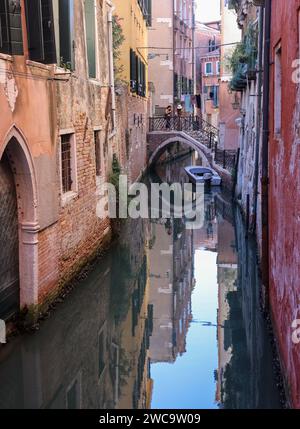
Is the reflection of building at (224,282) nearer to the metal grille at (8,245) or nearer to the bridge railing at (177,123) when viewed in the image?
the metal grille at (8,245)

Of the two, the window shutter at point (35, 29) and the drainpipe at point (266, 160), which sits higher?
the window shutter at point (35, 29)

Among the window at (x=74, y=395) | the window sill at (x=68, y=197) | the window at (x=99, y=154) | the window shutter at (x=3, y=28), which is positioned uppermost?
the window shutter at (x=3, y=28)

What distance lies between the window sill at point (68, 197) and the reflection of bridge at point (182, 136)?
15337 mm

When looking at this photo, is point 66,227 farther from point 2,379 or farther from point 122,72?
point 122,72

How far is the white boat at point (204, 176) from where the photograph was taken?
74.0 ft

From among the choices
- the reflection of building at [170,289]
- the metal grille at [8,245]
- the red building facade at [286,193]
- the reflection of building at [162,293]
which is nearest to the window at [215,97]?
the reflection of building at [170,289]

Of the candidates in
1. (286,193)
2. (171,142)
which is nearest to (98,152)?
(286,193)

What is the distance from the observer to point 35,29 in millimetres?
6898

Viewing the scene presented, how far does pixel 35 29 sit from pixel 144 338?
4113mm

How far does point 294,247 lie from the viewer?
496 centimetres

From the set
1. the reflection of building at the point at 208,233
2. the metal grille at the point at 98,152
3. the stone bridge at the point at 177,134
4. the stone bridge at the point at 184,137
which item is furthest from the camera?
the stone bridge at the point at 177,134

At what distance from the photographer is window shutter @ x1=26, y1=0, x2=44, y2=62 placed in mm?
6887

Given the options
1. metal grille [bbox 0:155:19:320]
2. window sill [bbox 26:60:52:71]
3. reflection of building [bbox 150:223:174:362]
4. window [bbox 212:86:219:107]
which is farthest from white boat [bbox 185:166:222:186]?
window [bbox 212:86:219:107]

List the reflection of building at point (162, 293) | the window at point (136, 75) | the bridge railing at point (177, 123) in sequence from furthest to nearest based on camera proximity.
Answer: the bridge railing at point (177, 123) → the window at point (136, 75) → the reflection of building at point (162, 293)
